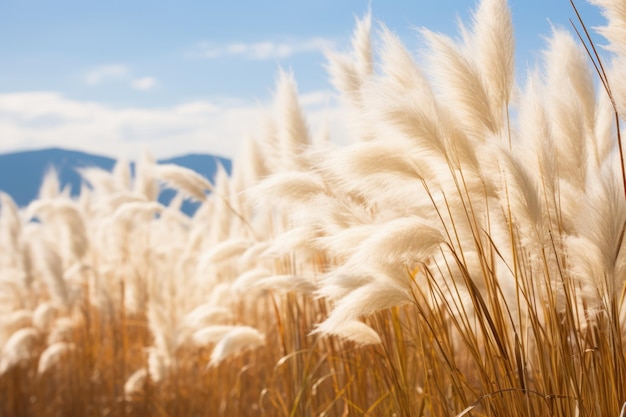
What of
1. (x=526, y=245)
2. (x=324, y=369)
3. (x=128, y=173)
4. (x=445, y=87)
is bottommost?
(x=324, y=369)

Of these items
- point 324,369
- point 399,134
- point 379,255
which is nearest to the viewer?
point 379,255

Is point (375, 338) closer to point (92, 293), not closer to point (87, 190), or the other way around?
point (92, 293)

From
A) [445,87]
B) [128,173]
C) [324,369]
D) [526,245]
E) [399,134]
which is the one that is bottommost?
[324,369]

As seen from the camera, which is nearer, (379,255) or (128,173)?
(379,255)

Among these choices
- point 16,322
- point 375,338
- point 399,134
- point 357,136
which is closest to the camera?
point 399,134

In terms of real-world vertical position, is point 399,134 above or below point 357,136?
below

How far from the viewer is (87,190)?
721cm

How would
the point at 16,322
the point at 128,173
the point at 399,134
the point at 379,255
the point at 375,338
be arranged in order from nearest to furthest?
the point at 379,255, the point at 399,134, the point at 375,338, the point at 16,322, the point at 128,173

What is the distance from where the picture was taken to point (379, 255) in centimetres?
155

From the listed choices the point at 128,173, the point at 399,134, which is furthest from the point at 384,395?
the point at 128,173

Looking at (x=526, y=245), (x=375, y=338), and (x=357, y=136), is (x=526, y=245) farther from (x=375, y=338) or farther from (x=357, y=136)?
(x=357, y=136)

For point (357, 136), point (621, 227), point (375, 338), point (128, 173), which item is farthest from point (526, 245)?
point (128, 173)

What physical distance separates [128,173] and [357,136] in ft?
12.7

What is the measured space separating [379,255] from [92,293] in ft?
13.9
